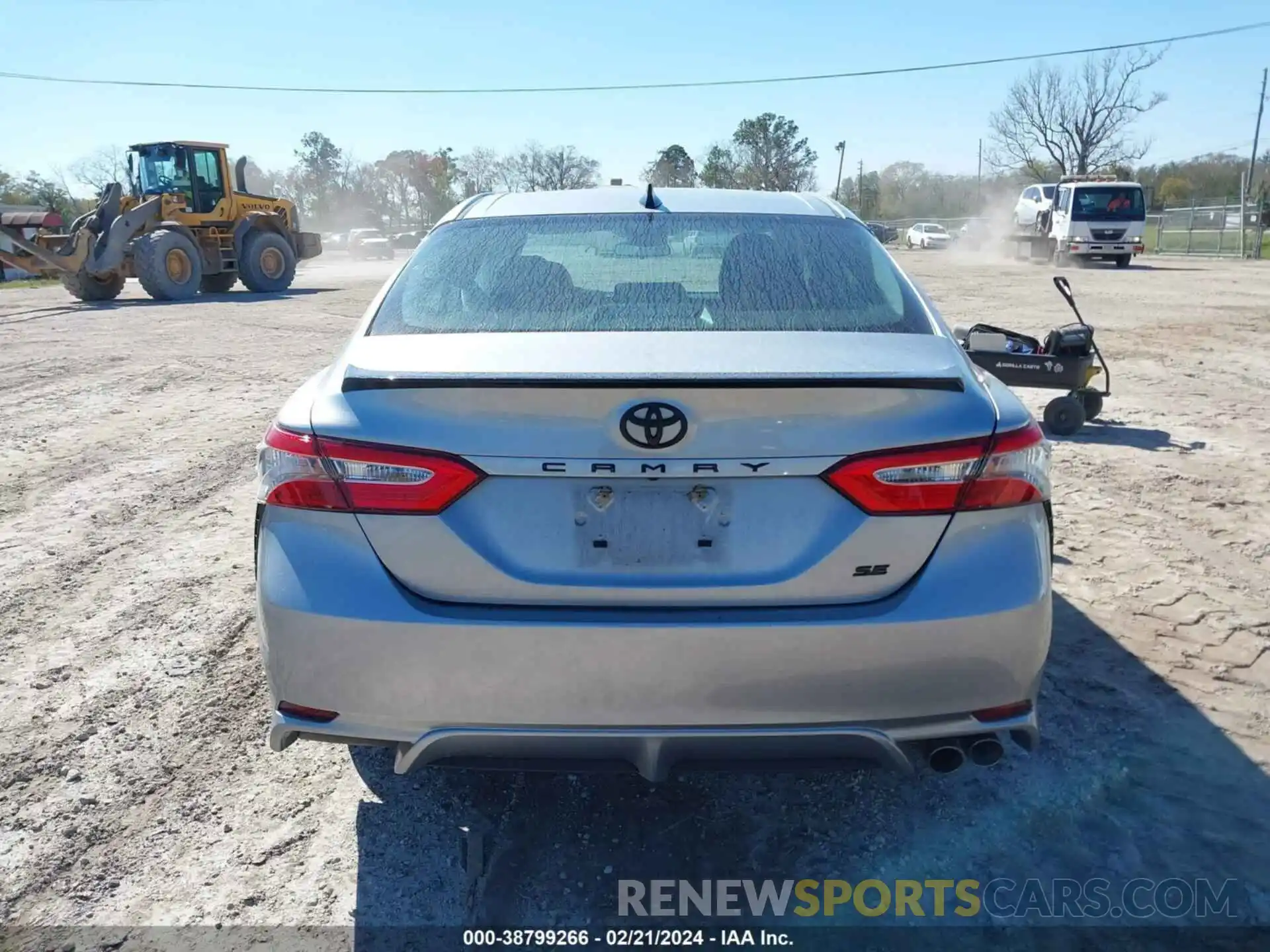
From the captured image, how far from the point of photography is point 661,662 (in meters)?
2.06

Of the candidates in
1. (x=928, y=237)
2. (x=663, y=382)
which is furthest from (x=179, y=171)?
(x=928, y=237)

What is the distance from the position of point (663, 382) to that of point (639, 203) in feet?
4.54

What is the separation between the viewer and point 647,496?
2072 millimetres

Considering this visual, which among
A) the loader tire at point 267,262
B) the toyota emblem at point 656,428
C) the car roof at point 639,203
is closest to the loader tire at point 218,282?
the loader tire at point 267,262

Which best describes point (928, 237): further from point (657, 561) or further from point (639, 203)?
point (657, 561)

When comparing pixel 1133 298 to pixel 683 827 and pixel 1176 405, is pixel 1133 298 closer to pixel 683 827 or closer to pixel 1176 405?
pixel 1176 405

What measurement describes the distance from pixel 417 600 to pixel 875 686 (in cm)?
102

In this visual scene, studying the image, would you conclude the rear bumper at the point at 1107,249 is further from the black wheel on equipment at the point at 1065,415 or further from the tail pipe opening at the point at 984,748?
the tail pipe opening at the point at 984,748

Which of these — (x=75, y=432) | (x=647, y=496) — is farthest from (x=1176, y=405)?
(x=75, y=432)

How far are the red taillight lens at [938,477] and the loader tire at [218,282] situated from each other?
73.6 feet

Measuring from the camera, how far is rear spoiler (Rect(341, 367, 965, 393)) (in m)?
2.07

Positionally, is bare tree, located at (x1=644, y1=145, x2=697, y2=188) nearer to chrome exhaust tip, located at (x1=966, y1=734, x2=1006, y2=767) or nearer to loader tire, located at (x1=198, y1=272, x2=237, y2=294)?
loader tire, located at (x1=198, y1=272, x2=237, y2=294)

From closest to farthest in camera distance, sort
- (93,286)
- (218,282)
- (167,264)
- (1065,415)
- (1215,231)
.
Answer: (1065,415)
(167,264)
(93,286)
(218,282)
(1215,231)

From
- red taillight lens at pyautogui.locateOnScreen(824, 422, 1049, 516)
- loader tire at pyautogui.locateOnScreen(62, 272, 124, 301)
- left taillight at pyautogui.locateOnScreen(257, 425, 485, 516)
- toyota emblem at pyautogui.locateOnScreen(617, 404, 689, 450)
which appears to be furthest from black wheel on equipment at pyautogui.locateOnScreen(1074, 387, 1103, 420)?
loader tire at pyautogui.locateOnScreen(62, 272, 124, 301)
